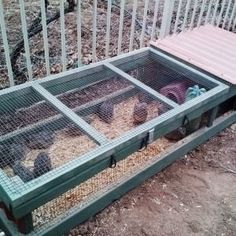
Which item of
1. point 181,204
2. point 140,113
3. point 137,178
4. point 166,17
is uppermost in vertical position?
point 166,17

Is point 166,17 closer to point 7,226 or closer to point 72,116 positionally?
point 72,116

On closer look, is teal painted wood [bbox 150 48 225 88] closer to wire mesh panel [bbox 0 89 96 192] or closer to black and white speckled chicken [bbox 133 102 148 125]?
black and white speckled chicken [bbox 133 102 148 125]

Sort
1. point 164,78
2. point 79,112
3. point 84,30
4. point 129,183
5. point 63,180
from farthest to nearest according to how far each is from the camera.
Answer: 1. point 84,30
2. point 164,78
3. point 79,112
4. point 129,183
5. point 63,180

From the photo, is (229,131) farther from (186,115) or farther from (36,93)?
(36,93)

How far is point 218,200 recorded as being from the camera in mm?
2301

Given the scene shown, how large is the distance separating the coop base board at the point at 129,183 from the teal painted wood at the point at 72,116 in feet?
1.27

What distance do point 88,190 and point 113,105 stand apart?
0.65m

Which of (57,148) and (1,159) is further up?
(1,159)

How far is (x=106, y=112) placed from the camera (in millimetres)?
2379

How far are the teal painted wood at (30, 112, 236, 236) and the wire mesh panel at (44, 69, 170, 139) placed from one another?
0.29m

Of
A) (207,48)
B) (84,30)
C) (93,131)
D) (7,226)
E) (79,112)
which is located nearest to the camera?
(7,226)

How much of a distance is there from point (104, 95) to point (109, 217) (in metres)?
0.88

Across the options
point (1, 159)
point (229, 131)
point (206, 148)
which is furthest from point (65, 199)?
point (229, 131)

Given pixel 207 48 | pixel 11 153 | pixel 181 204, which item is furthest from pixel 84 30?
pixel 181 204
